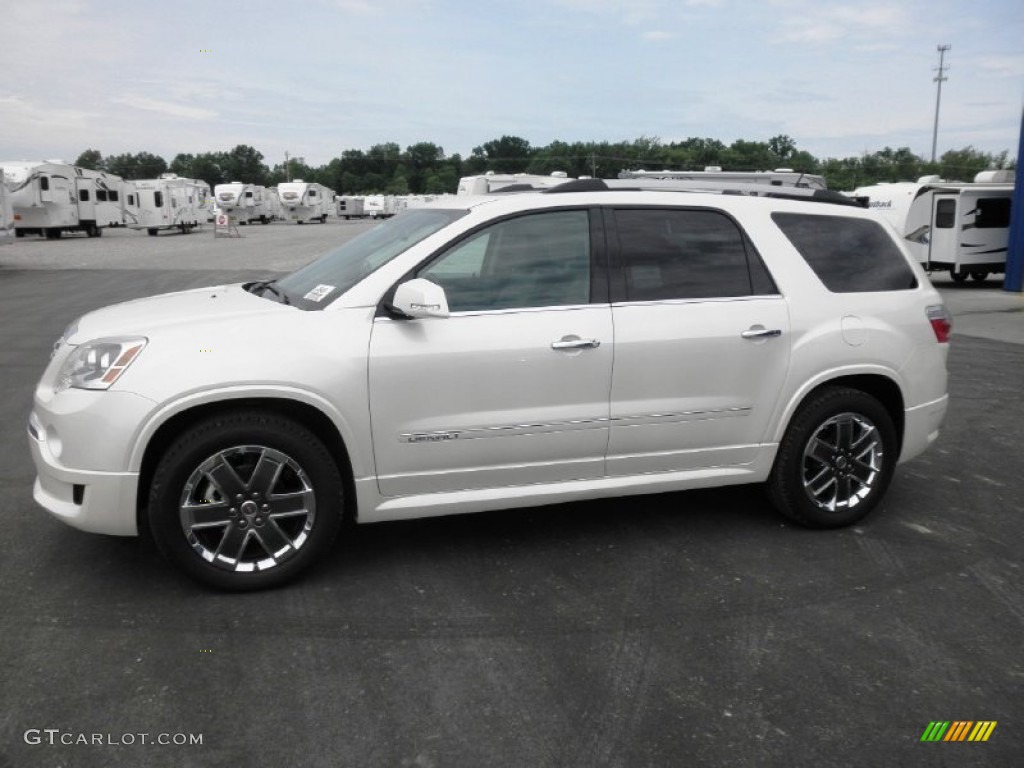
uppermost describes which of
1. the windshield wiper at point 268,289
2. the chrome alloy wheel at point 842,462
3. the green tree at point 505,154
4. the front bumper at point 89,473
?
the green tree at point 505,154

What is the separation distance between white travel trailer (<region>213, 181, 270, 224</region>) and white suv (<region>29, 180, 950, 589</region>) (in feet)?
179

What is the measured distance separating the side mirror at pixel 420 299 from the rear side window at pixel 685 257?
100 cm

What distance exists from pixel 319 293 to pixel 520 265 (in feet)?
3.20

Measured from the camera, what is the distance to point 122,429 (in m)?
3.61

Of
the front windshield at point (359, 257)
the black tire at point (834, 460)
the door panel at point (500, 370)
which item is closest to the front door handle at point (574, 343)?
the door panel at point (500, 370)

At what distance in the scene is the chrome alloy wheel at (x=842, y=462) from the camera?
4707 millimetres

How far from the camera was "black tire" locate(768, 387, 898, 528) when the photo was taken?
466cm

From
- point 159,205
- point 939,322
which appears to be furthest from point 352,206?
point 939,322

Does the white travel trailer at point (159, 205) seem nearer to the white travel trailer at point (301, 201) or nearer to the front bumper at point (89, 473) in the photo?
the white travel trailer at point (301, 201)

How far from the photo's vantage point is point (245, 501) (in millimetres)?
3789

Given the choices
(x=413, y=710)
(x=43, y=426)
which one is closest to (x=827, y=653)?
(x=413, y=710)

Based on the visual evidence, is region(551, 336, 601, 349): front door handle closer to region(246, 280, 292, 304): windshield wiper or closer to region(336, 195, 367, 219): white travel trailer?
region(246, 280, 292, 304): windshield wiper

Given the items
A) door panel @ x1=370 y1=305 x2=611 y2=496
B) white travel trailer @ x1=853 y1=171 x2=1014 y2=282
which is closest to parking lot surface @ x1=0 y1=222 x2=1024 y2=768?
door panel @ x1=370 y1=305 x2=611 y2=496

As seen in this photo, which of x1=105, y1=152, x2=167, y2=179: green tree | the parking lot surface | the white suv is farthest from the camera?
x1=105, y1=152, x2=167, y2=179: green tree
